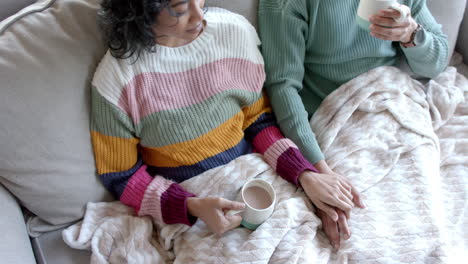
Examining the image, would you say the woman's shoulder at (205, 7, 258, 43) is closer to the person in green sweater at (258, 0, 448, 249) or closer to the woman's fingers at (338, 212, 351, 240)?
the person in green sweater at (258, 0, 448, 249)

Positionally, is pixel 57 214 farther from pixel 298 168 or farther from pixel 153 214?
pixel 298 168

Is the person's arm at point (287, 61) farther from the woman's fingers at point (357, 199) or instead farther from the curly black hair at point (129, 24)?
the curly black hair at point (129, 24)

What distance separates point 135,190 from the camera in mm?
954

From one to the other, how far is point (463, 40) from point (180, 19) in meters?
1.10

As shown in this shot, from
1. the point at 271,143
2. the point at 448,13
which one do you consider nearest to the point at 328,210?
the point at 271,143

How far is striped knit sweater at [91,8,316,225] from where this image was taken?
903 mm

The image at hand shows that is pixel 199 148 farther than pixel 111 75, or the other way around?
pixel 199 148

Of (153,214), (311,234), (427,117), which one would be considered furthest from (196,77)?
(427,117)

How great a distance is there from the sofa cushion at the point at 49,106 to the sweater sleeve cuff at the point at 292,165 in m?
0.49

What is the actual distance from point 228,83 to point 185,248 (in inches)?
17.5

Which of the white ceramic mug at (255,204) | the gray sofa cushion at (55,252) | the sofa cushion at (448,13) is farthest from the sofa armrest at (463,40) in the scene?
the gray sofa cushion at (55,252)

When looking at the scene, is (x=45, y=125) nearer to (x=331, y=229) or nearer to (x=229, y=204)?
(x=229, y=204)

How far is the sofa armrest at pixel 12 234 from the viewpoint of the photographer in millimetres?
772

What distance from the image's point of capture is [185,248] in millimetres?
915
